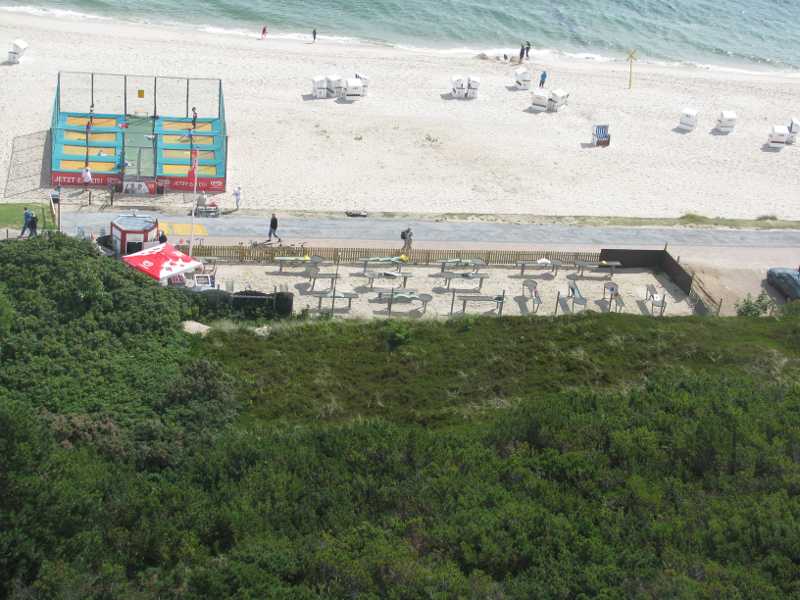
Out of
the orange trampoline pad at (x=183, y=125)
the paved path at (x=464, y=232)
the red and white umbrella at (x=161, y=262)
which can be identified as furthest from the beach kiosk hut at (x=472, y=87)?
the red and white umbrella at (x=161, y=262)

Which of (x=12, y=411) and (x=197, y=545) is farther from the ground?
(x=12, y=411)

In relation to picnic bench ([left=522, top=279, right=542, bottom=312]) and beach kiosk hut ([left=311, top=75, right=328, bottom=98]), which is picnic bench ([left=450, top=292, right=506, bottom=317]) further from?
beach kiosk hut ([left=311, top=75, right=328, bottom=98])

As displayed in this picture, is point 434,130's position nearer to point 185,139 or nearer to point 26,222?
point 185,139

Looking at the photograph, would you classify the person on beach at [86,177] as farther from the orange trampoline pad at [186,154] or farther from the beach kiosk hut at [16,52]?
the beach kiosk hut at [16,52]

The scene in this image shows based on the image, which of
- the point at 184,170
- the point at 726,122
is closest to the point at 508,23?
the point at 726,122

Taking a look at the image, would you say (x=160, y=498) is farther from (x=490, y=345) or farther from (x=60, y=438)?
(x=490, y=345)

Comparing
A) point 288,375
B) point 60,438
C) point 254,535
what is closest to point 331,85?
point 288,375
